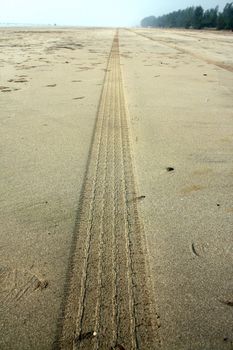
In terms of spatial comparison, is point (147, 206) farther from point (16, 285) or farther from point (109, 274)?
point (16, 285)

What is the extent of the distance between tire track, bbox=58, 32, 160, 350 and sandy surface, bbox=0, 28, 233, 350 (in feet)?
0.22

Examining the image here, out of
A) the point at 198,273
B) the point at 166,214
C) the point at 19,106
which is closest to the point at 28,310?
the point at 198,273

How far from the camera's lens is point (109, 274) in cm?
208

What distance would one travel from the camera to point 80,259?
2.20 meters

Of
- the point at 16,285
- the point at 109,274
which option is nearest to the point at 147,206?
the point at 109,274

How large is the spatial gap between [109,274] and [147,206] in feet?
2.90

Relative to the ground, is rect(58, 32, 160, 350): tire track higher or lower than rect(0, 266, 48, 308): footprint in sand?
lower

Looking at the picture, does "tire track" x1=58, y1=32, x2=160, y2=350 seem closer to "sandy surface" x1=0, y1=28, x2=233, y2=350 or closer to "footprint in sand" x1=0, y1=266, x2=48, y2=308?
"sandy surface" x1=0, y1=28, x2=233, y2=350

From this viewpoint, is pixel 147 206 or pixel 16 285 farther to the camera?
pixel 147 206

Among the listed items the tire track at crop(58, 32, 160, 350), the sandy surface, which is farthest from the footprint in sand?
the tire track at crop(58, 32, 160, 350)

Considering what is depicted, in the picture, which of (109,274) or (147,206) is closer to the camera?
(109,274)

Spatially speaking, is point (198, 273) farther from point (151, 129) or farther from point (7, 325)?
point (151, 129)

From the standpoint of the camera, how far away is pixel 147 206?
281cm

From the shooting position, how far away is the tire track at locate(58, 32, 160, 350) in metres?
1.72
